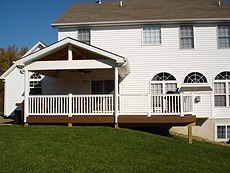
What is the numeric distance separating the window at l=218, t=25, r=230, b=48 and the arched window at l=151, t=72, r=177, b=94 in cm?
350

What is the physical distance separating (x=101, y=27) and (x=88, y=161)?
10.8 meters

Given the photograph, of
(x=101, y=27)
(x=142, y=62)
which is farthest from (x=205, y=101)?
(x=101, y=27)

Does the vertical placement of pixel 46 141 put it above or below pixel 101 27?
below

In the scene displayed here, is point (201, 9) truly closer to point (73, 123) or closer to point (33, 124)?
point (73, 123)

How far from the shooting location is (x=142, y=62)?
17719mm

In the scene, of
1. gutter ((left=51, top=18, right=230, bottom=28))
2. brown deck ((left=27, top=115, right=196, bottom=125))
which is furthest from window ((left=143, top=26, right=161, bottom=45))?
brown deck ((left=27, top=115, right=196, bottom=125))

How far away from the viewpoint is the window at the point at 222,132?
57.3ft

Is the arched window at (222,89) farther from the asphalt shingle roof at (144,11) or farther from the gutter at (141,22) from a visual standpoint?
the asphalt shingle roof at (144,11)

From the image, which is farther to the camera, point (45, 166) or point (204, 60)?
point (204, 60)

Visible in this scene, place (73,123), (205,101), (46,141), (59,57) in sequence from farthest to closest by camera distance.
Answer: (205,101)
(59,57)
(73,123)
(46,141)

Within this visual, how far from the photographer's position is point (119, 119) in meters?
13.6

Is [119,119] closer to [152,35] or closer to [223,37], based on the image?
[152,35]

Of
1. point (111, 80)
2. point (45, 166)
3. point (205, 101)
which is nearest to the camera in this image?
Result: point (45, 166)

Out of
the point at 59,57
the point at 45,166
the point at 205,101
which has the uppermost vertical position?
the point at 59,57
